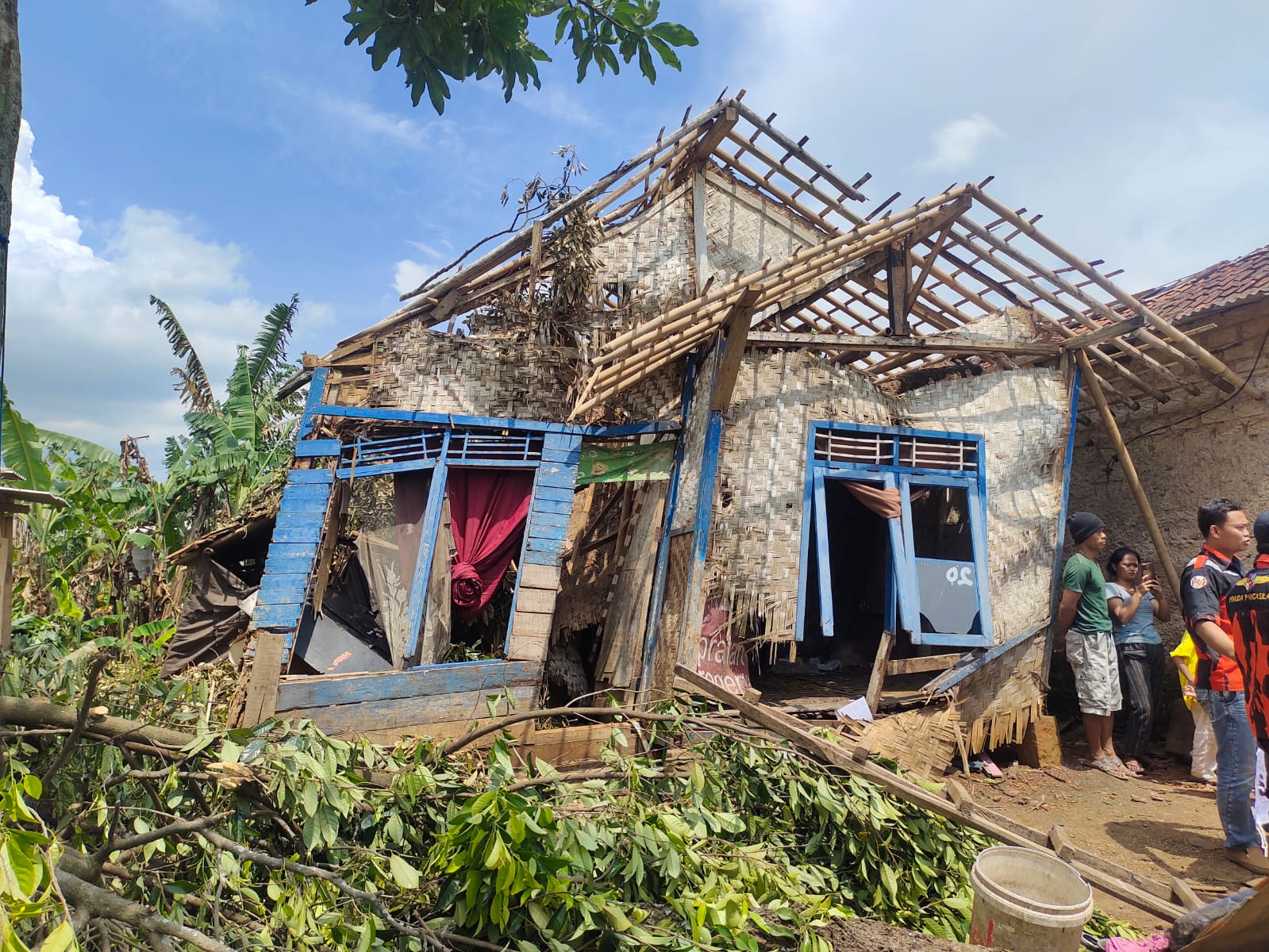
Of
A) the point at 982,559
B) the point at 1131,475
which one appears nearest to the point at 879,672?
the point at 982,559

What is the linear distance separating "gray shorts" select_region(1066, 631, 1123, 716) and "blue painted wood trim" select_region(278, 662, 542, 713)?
4059 millimetres

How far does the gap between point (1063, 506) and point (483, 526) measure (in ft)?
15.2

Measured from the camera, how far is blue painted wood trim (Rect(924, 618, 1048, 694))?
17.6ft

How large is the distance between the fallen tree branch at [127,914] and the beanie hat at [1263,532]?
4.54 metres

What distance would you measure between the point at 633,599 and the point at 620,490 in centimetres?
136

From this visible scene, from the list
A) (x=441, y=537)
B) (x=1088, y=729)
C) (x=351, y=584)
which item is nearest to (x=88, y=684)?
(x=441, y=537)

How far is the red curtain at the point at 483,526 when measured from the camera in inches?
217

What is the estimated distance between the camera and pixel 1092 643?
18.2 feet

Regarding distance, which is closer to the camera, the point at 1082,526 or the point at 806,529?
the point at 806,529

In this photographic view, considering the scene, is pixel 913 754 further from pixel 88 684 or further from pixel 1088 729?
pixel 88 684

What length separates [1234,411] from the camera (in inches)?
236

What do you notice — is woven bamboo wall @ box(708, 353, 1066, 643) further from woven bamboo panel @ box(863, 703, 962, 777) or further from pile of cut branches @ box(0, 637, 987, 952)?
pile of cut branches @ box(0, 637, 987, 952)

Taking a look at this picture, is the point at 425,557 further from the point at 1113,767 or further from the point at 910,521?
the point at 1113,767

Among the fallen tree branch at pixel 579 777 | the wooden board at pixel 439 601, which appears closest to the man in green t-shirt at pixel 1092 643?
the fallen tree branch at pixel 579 777
